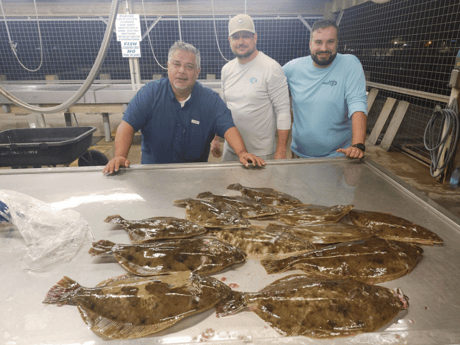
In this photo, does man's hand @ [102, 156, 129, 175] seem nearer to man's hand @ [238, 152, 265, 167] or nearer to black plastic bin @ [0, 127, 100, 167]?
man's hand @ [238, 152, 265, 167]

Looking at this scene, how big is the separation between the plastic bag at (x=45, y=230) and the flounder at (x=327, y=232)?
731 mm

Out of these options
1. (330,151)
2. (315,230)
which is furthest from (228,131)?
(315,230)

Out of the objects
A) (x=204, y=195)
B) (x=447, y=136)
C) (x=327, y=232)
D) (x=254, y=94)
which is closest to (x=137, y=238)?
(x=204, y=195)

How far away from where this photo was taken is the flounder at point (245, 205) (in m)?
1.32

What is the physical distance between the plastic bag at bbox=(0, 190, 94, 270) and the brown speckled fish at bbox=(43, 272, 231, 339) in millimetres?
188

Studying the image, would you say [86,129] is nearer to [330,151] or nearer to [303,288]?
[330,151]

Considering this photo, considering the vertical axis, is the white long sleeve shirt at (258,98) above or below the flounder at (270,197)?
above

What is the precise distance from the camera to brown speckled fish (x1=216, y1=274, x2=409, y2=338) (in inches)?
30.6

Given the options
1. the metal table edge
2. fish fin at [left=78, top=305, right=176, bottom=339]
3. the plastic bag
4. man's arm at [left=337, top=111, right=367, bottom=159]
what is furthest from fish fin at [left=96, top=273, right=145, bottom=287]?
man's arm at [left=337, top=111, right=367, bottom=159]

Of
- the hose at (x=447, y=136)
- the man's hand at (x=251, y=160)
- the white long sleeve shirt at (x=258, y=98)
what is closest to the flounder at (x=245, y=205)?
the man's hand at (x=251, y=160)

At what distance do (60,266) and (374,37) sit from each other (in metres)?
6.39

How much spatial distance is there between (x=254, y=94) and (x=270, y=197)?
164cm

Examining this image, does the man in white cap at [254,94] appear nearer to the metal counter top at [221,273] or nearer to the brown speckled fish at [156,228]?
the metal counter top at [221,273]

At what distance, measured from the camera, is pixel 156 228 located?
1182 millimetres
